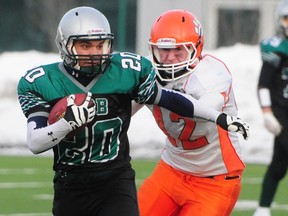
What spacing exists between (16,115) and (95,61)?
30.0 feet

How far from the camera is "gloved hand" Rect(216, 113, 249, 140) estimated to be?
207 inches

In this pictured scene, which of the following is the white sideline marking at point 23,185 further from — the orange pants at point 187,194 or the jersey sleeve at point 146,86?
the jersey sleeve at point 146,86

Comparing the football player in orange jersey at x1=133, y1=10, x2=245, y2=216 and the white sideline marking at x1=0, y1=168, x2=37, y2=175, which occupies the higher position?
the football player in orange jersey at x1=133, y1=10, x2=245, y2=216

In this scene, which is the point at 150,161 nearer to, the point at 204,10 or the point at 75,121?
the point at 204,10

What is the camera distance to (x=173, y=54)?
561cm

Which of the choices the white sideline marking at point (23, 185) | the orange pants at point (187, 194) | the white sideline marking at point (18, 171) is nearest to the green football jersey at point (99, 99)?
the orange pants at point (187, 194)

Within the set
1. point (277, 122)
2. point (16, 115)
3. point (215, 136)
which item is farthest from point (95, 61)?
point (16, 115)

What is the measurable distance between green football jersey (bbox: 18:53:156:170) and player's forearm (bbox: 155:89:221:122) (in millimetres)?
103

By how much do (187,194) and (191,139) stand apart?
299 mm

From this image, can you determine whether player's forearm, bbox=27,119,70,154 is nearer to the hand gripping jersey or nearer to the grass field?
the grass field

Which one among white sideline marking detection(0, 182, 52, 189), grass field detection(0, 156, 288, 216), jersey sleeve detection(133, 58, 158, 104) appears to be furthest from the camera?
white sideline marking detection(0, 182, 52, 189)

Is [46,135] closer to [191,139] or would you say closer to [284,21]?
[191,139]

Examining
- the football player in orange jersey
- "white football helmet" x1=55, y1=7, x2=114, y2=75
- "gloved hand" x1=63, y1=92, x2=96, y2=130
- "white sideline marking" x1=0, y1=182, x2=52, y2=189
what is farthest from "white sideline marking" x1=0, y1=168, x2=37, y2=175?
"gloved hand" x1=63, y1=92, x2=96, y2=130

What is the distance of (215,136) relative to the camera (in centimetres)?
566
